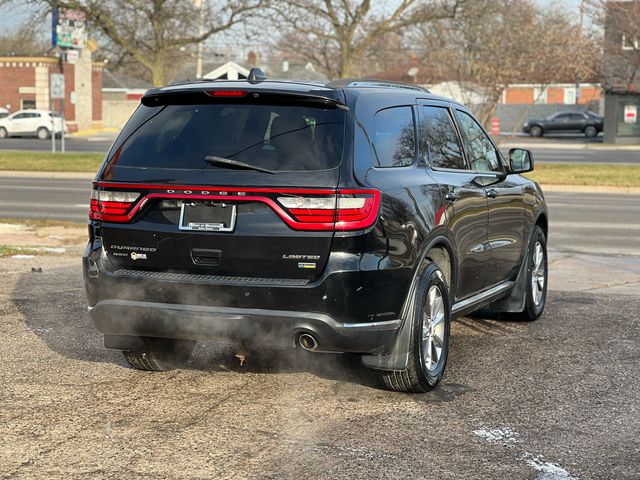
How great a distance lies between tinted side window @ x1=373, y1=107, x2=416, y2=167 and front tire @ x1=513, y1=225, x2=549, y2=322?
8.00ft

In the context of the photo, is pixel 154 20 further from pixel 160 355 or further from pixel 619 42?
pixel 619 42

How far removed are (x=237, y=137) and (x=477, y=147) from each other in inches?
94.4

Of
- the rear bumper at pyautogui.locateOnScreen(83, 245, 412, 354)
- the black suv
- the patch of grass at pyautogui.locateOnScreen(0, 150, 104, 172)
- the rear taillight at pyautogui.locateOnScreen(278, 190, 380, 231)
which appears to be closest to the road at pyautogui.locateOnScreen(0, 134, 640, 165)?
the patch of grass at pyautogui.locateOnScreen(0, 150, 104, 172)

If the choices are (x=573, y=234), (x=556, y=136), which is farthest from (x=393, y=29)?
(x=556, y=136)

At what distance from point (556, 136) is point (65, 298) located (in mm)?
58624

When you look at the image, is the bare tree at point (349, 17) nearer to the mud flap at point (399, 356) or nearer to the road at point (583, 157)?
the road at point (583, 157)

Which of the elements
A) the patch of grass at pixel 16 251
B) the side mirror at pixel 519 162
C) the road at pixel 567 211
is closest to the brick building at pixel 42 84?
the road at pixel 567 211

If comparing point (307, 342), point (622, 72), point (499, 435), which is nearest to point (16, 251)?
point (307, 342)

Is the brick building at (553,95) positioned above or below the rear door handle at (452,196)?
above

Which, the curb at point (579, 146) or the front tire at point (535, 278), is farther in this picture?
the curb at point (579, 146)

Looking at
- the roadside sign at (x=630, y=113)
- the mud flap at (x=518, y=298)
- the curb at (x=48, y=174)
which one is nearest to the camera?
the mud flap at (x=518, y=298)

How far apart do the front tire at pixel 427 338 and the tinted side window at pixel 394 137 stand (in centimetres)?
66

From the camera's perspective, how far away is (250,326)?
5.36 m

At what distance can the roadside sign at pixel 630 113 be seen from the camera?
52.4 meters
